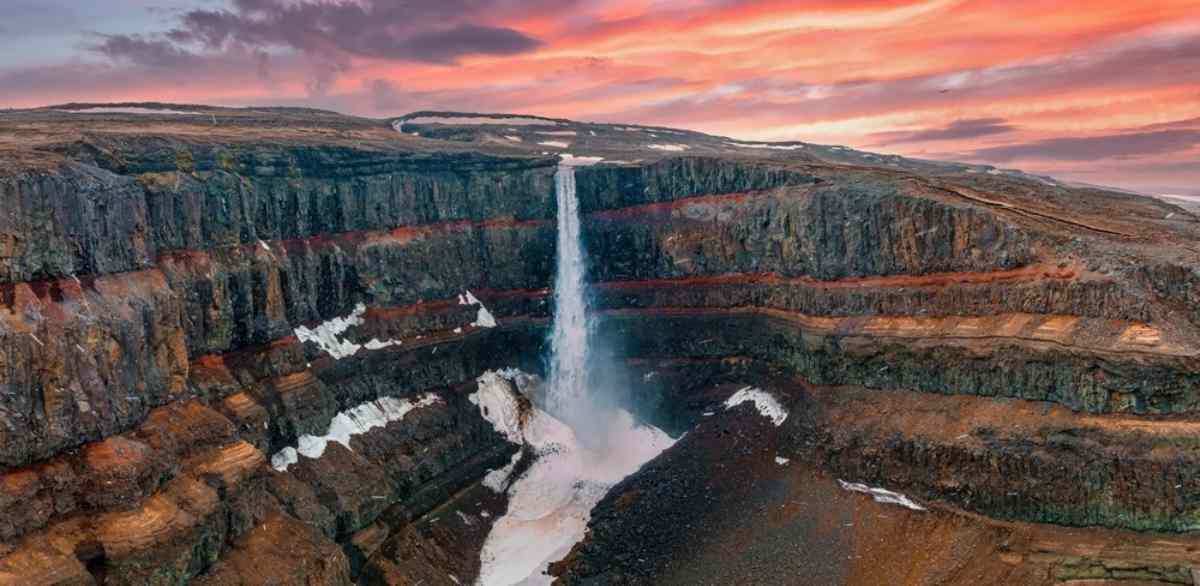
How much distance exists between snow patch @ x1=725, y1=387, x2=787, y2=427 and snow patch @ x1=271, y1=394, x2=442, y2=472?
1766 cm

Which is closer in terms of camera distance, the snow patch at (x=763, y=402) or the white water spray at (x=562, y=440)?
the white water spray at (x=562, y=440)

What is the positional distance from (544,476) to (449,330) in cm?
1110

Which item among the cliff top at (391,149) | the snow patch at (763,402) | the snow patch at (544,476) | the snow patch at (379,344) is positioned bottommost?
the snow patch at (544,476)

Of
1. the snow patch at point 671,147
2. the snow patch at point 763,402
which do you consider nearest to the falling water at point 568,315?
the snow patch at point 763,402

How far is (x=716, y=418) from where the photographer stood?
166 ft

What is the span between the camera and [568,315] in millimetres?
60625

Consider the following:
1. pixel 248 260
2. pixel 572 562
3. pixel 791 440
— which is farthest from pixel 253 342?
pixel 791 440

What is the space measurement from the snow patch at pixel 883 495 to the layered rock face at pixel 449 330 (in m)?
0.70

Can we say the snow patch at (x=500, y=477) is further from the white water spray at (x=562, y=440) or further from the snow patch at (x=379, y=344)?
the snow patch at (x=379, y=344)

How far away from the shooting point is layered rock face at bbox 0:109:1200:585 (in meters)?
29.8

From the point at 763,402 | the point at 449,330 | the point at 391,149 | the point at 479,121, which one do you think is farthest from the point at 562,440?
the point at 479,121

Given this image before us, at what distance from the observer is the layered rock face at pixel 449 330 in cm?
2980

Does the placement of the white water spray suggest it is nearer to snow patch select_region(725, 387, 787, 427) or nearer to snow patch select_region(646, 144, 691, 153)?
snow patch select_region(725, 387, 787, 427)

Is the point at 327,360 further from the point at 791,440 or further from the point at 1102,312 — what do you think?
the point at 1102,312
